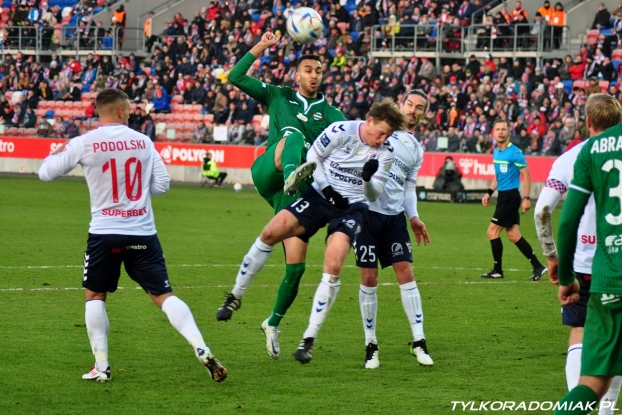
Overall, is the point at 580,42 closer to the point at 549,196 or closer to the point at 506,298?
the point at 506,298

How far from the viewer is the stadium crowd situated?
32.0 m

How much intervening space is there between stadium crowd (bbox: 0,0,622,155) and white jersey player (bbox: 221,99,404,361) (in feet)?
72.5

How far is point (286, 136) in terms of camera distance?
9.45 m

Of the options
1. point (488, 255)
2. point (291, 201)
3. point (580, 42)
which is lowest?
point (488, 255)

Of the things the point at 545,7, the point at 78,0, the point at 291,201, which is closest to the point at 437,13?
the point at 545,7

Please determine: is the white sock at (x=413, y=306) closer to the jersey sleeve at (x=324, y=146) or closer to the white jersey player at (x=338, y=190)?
the white jersey player at (x=338, y=190)

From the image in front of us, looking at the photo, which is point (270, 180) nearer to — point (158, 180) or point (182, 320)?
point (158, 180)

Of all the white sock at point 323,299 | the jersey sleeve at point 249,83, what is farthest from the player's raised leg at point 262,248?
the jersey sleeve at point 249,83

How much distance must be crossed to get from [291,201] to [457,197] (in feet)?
71.9

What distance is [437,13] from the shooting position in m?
39.2

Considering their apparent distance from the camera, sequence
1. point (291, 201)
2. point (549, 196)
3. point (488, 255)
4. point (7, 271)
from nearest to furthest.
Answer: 1. point (549, 196)
2. point (291, 201)
3. point (7, 271)
4. point (488, 255)

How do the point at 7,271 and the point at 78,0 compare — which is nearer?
the point at 7,271

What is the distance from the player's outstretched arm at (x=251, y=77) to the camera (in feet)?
31.9

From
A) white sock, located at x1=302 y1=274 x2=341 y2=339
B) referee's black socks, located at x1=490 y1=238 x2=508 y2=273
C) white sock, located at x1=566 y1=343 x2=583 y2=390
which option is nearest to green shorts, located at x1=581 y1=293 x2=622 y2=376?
white sock, located at x1=566 y1=343 x2=583 y2=390
